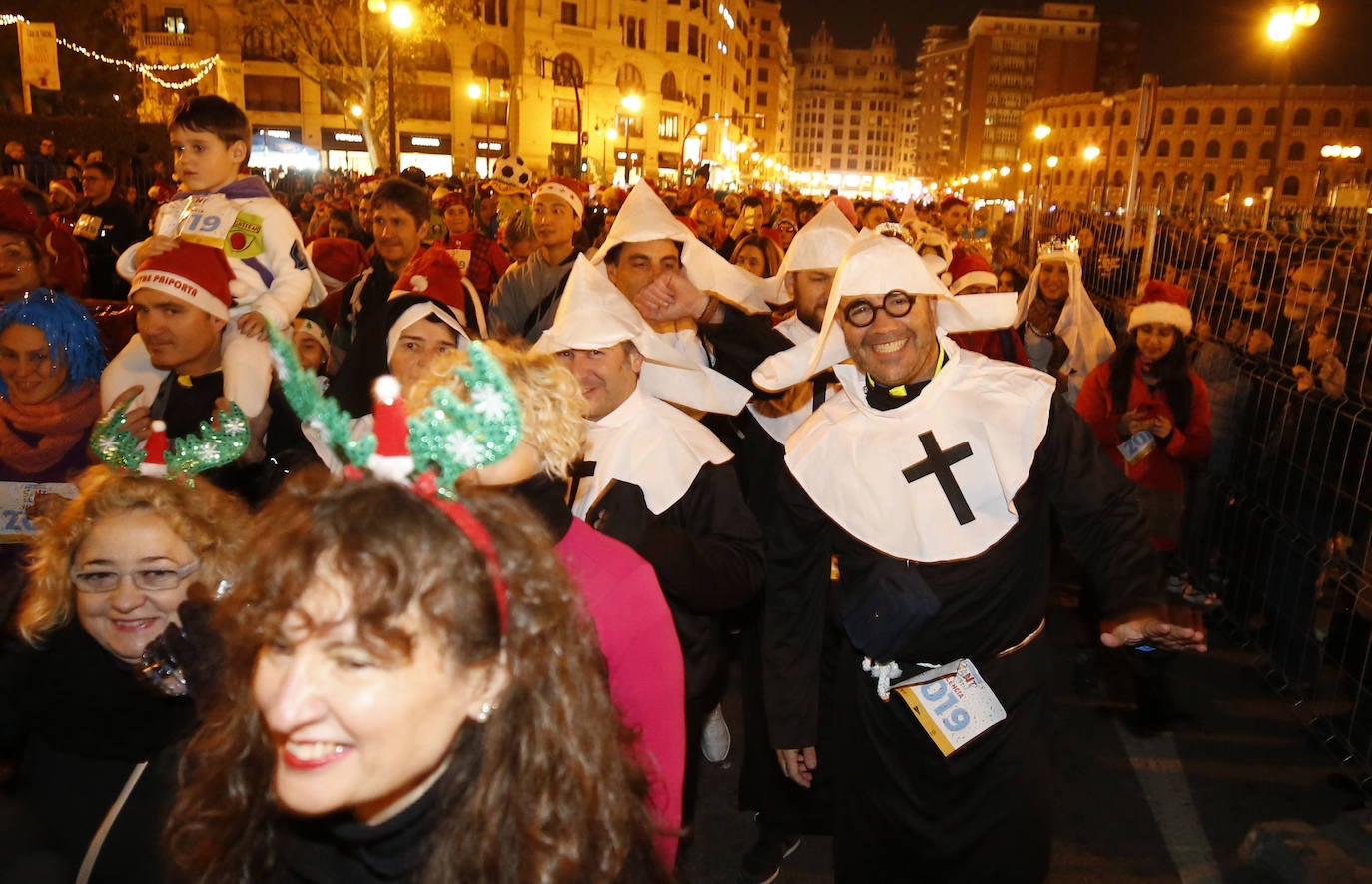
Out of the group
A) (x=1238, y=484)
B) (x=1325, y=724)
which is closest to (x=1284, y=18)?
(x=1238, y=484)

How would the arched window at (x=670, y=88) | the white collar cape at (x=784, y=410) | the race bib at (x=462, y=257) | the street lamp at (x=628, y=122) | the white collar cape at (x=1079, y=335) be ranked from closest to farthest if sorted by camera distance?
1. the white collar cape at (x=784, y=410)
2. the white collar cape at (x=1079, y=335)
3. the race bib at (x=462, y=257)
4. the street lamp at (x=628, y=122)
5. the arched window at (x=670, y=88)

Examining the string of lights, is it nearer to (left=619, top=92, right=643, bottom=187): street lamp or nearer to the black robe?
(left=619, top=92, right=643, bottom=187): street lamp

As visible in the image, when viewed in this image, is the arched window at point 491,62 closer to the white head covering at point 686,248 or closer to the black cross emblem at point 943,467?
the white head covering at point 686,248

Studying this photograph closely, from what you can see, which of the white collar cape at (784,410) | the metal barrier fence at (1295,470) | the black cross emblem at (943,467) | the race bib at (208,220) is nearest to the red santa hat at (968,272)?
the metal barrier fence at (1295,470)

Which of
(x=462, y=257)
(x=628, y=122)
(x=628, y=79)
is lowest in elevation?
(x=462, y=257)

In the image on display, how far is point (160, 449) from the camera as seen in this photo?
2.59 metres

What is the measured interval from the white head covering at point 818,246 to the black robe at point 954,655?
2.36 metres

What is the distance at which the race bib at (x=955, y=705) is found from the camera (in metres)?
3.04

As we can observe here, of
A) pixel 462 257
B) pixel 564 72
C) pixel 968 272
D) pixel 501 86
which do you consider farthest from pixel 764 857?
pixel 501 86

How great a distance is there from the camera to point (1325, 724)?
5027mm

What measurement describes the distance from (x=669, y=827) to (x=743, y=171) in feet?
334

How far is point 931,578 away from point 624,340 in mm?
1198

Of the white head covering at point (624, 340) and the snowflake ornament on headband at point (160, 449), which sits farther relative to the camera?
the white head covering at point (624, 340)

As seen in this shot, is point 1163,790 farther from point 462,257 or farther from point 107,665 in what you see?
point 462,257
